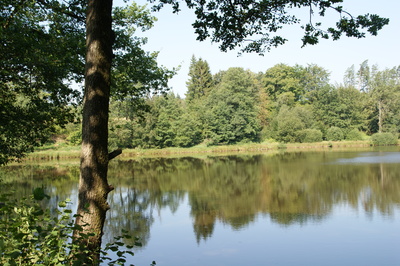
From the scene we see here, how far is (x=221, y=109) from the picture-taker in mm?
45750

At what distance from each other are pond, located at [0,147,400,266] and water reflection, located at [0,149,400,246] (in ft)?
0.11

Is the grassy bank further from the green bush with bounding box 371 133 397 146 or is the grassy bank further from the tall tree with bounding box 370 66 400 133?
the tall tree with bounding box 370 66 400 133

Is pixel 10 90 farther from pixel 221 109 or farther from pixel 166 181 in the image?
pixel 221 109

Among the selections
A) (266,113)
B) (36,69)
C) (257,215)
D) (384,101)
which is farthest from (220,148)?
(36,69)

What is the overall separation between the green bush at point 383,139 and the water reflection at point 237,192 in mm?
22566

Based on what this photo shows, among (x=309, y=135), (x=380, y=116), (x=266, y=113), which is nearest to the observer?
(x=309, y=135)

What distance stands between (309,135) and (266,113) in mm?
10271

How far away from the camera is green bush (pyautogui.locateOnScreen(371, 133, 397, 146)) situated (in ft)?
139

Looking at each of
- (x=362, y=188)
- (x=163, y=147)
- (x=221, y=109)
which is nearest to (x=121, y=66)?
(x=362, y=188)

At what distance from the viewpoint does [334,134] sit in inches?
1791

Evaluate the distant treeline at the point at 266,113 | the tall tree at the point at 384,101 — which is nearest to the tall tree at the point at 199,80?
the distant treeline at the point at 266,113

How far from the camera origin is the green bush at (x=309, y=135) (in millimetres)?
43562

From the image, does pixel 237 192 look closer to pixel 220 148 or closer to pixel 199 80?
pixel 220 148

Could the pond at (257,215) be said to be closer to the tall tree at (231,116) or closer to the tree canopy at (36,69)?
the tree canopy at (36,69)
